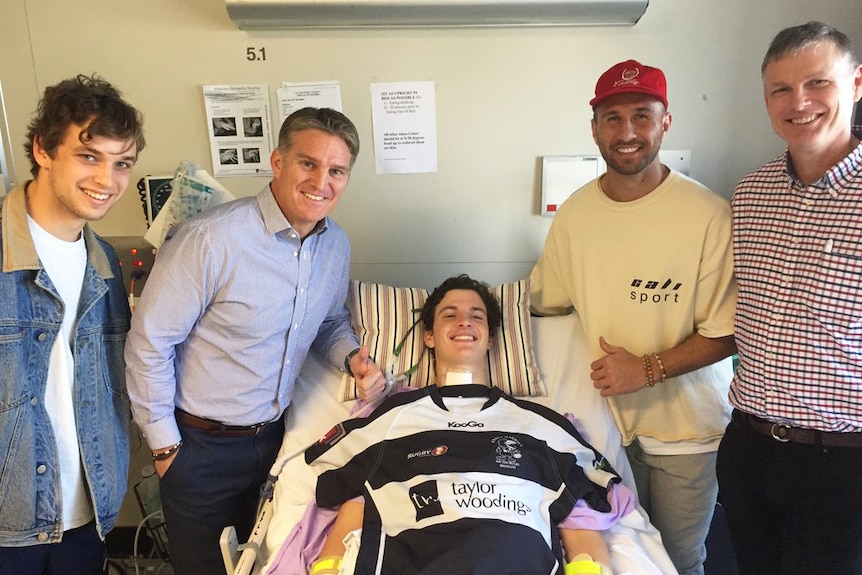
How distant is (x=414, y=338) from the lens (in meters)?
1.95

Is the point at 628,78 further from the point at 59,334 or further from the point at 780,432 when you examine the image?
the point at 59,334

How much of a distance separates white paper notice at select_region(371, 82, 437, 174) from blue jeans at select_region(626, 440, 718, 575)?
135cm

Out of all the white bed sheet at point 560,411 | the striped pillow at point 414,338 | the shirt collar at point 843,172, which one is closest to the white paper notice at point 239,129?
the striped pillow at point 414,338

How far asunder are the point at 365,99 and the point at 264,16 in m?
0.45

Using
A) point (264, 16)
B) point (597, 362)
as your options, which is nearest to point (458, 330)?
point (597, 362)

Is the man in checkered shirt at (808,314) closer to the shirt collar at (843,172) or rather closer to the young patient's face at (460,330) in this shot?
the shirt collar at (843,172)

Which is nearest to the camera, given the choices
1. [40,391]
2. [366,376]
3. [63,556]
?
[40,391]

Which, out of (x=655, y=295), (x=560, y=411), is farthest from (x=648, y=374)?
(x=560, y=411)

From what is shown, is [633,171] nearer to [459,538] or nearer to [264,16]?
[459,538]

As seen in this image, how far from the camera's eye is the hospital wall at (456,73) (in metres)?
2.13

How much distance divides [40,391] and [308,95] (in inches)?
54.9

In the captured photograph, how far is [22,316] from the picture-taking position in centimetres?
122

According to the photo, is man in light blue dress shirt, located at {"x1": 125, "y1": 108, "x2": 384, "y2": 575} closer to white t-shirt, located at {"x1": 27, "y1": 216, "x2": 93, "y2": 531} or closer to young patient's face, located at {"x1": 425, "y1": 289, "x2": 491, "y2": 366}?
white t-shirt, located at {"x1": 27, "y1": 216, "x2": 93, "y2": 531}

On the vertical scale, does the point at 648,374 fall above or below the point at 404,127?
below
